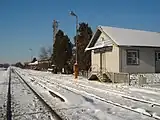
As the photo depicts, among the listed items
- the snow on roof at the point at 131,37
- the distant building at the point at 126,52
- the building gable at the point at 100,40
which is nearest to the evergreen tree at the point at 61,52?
the building gable at the point at 100,40

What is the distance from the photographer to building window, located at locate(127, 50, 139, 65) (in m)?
26.3

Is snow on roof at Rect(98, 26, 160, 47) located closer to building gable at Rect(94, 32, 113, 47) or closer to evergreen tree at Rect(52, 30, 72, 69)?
building gable at Rect(94, 32, 113, 47)

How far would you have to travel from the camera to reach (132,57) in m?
26.5

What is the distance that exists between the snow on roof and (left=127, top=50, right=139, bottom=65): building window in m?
0.86

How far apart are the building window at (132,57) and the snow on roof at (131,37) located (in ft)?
2.81

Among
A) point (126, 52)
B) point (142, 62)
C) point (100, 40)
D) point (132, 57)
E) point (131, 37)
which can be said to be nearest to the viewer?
point (126, 52)

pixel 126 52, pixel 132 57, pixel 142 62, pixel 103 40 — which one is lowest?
pixel 142 62

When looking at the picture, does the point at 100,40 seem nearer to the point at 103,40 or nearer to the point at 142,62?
the point at 103,40

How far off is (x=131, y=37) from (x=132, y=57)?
3313mm

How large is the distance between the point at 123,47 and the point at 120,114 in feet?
57.7

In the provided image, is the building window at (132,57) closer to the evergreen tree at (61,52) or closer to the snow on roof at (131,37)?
the snow on roof at (131,37)

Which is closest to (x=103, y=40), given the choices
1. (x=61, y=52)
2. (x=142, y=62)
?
(x=142, y=62)

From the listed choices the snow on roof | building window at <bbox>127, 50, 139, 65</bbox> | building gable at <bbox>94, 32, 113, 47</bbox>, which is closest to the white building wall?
building window at <bbox>127, 50, 139, 65</bbox>

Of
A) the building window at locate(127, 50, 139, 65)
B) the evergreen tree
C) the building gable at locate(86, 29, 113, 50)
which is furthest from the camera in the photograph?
the evergreen tree
